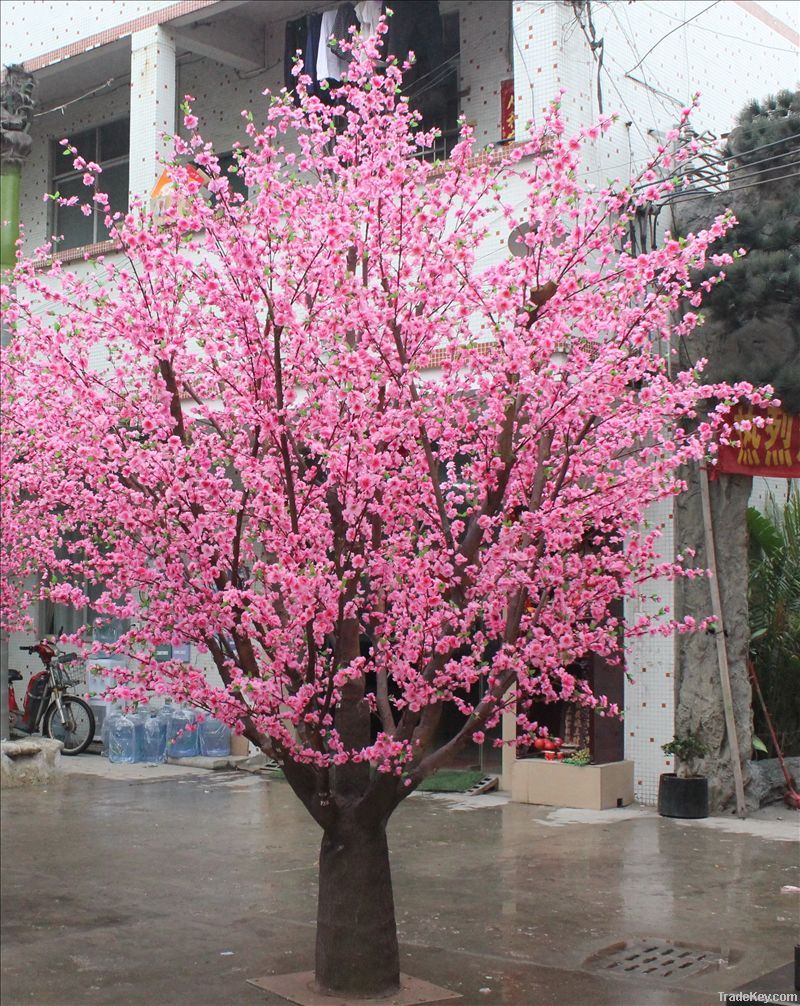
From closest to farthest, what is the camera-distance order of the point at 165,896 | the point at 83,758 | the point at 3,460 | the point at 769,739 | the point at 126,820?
the point at 165,896
the point at 3,460
the point at 126,820
the point at 769,739
the point at 83,758

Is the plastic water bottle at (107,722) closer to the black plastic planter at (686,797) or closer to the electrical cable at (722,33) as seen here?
the black plastic planter at (686,797)

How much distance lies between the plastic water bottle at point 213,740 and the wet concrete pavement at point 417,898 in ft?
8.40

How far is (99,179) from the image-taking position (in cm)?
1719

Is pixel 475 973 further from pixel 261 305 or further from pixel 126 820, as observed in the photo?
pixel 126 820

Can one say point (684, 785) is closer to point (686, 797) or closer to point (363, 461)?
point (686, 797)

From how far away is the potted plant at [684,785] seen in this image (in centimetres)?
1086

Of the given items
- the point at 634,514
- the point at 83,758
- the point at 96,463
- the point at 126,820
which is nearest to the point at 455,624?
the point at 634,514

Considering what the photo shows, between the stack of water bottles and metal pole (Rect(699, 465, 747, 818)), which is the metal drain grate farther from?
the stack of water bottles

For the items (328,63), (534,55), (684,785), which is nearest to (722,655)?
(684,785)

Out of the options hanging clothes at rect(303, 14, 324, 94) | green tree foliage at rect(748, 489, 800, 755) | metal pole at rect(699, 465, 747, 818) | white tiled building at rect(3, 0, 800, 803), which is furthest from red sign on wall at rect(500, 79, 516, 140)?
green tree foliage at rect(748, 489, 800, 755)

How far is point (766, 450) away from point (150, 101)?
7653 millimetres

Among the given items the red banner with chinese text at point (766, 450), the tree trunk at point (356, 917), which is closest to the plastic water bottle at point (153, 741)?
the red banner with chinese text at point (766, 450)

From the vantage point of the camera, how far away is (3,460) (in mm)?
10062

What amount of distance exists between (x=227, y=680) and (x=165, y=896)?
2.24m
